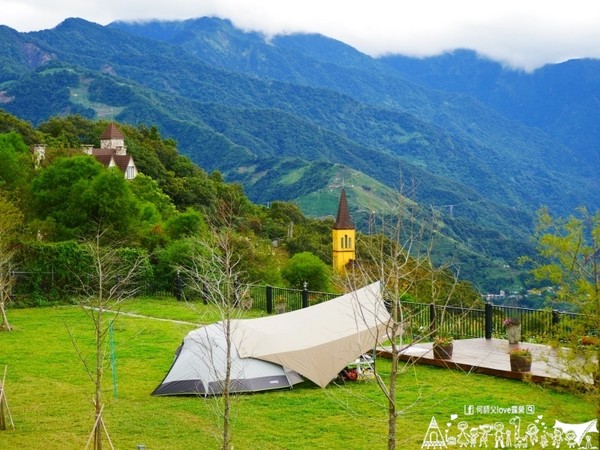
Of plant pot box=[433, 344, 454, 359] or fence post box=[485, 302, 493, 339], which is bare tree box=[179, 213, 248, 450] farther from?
fence post box=[485, 302, 493, 339]

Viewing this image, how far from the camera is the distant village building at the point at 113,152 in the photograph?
7850cm

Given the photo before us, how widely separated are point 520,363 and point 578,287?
23.8 ft

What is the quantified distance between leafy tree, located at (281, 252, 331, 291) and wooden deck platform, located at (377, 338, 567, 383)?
15573mm

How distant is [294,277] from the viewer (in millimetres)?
36562

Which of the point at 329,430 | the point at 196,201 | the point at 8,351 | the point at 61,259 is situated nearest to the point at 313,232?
the point at 196,201

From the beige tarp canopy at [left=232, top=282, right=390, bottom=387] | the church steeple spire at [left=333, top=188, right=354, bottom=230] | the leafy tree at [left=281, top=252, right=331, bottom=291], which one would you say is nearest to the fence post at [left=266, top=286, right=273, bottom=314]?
the leafy tree at [left=281, top=252, right=331, bottom=291]

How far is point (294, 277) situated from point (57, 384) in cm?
1991

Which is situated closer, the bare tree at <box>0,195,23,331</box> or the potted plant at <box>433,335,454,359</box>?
the potted plant at <box>433,335,454,359</box>

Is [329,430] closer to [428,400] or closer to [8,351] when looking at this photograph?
[428,400]

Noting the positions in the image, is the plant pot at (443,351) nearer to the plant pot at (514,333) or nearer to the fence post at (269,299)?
the plant pot at (514,333)

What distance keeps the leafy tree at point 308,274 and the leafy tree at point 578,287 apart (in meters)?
24.9

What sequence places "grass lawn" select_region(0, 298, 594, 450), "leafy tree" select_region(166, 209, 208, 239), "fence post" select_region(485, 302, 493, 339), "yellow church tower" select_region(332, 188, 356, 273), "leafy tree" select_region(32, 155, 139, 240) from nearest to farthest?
"grass lawn" select_region(0, 298, 594, 450)
"fence post" select_region(485, 302, 493, 339)
"leafy tree" select_region(32, 155, 139, 240)
"leafy tree" select_region(166, 209, 208, 239)
"yellow church tower" select_region(332, 188, 356, 273)

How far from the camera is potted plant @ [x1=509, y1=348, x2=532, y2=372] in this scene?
53.9 feet

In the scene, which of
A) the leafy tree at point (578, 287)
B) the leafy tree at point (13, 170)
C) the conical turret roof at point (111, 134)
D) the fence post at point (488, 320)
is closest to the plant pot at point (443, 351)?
the fence post at point (488, 320)
